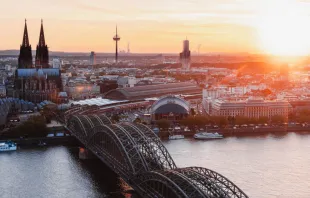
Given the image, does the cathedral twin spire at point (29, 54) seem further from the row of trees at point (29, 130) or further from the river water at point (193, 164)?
the river water at point (193, 164)

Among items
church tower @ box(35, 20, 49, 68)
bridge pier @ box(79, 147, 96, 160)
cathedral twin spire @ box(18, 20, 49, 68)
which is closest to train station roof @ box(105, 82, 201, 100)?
church tower @ box(35, 20, 49, 68)

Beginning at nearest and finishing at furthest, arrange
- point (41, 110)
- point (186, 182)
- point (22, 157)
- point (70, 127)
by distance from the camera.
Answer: point (186, 182) < point (22, 157) < point (70, 127) < point (41, 110)

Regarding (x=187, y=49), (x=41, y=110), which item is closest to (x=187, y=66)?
(x=187, y=49)

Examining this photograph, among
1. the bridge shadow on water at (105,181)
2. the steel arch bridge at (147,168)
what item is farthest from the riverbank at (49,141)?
the bridge shadow on water at (105,181)

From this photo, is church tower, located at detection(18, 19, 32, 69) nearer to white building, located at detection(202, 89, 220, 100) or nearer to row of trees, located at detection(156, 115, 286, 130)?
white building, located at detection(202, 89, 220, 100)

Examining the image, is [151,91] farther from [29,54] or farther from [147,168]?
[147,168]

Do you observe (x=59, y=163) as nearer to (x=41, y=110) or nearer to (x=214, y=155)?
(x=214, y=155)

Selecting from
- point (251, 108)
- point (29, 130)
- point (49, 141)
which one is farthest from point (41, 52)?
point (251, 108)
